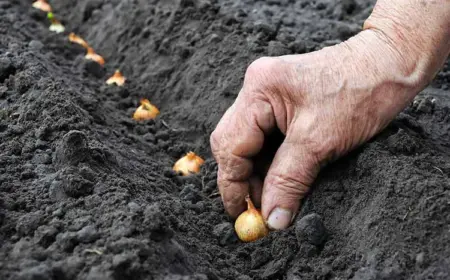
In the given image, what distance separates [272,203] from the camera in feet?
8.41

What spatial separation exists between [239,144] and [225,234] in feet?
1.24

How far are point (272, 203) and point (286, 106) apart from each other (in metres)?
0.40

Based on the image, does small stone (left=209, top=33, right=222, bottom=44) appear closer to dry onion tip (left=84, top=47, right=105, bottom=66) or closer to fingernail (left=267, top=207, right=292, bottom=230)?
dry onion tip (left=84, top=47, right=105, bottom=66)

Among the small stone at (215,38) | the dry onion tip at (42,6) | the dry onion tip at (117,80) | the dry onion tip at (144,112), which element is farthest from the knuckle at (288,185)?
the dry onion tip at (42,6)

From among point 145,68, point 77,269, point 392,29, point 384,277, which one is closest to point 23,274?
point 77,269

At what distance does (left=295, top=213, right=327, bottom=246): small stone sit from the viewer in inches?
92.8

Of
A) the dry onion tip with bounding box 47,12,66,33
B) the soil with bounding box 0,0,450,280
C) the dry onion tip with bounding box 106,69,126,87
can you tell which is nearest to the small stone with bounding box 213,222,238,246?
the soil with bounding box 0,0,450,280

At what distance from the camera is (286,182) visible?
2549mm

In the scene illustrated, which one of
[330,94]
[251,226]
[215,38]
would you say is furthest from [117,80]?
[330,94]

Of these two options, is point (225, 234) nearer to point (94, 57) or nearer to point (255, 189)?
point (255, 189)

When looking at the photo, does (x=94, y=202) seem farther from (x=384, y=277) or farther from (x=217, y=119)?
(x=217, y=119)

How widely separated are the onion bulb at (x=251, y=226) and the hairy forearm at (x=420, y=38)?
0.82m

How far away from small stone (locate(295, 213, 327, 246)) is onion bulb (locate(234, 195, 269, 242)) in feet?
0.81

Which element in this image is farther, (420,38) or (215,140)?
(215,140)
